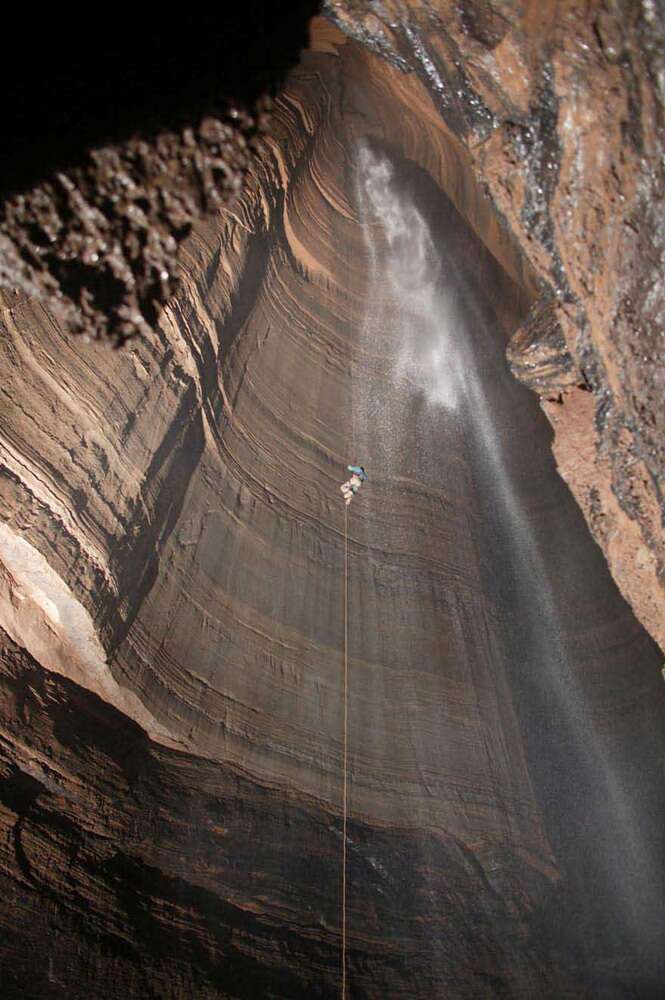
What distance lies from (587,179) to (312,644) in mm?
2994

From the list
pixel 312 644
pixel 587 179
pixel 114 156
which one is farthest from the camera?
pixel 312 644

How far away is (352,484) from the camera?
5.35 metres

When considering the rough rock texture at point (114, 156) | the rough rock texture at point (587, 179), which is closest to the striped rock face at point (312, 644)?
the rough rock texture at point (114, 156)

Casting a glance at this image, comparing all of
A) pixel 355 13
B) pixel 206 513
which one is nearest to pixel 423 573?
pixel 206 513

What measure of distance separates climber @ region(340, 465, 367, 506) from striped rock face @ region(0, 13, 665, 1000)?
11 cm

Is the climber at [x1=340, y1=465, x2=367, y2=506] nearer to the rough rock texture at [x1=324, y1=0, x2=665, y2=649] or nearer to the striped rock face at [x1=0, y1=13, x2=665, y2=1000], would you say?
the striped rock face at [x1=0, y1=13, x2=665, y2=1000]

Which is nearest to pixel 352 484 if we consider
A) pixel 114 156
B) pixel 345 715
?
pixel 345 715

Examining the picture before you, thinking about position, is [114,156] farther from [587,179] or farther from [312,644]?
[312,644]

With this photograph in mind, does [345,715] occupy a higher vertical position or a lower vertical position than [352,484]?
lower

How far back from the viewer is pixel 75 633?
150 inches

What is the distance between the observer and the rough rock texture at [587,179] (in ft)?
9.95

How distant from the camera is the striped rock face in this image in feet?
11.8

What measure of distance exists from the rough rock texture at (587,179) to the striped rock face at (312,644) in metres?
0.51

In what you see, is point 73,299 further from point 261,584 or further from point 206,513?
point 261,584
